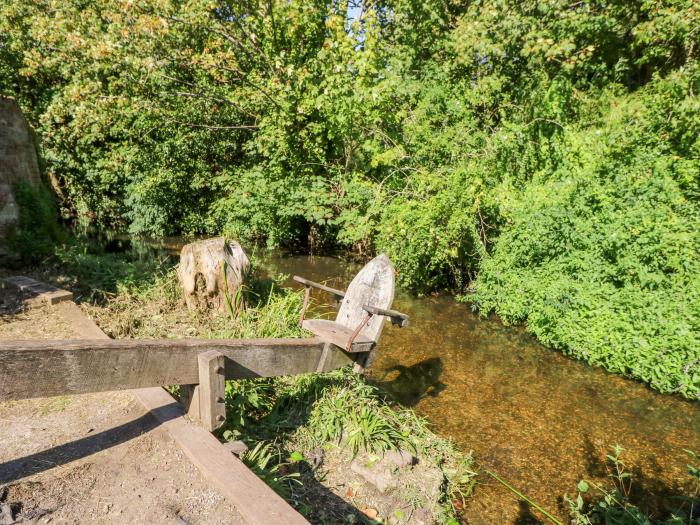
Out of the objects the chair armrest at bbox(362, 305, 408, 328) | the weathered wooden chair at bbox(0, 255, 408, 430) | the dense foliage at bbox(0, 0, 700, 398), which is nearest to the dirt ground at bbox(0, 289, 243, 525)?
the weathered wooden chair at bbox(0, 255, 408, 430)

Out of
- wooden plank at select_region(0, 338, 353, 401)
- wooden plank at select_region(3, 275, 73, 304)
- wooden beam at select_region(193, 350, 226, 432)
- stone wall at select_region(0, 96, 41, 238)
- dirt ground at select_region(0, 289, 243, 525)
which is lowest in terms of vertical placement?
dirt ground at select_region(0, 289, 243, 525)

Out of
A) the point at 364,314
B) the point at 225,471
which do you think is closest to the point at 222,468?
the point at 225,471

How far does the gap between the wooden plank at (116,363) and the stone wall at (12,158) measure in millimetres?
5577

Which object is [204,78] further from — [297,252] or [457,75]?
[457,75]

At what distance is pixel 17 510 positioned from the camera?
1.96m

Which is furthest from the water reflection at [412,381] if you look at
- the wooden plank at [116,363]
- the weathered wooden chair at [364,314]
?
the wooden plank at [116,363]

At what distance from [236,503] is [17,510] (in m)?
1.10

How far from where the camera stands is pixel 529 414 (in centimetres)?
446

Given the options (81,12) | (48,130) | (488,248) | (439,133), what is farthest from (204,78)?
(488,248)

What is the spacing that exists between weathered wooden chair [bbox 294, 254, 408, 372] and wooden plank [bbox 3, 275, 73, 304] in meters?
3.16

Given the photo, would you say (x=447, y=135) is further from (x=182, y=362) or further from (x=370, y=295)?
(x=182, y=362)

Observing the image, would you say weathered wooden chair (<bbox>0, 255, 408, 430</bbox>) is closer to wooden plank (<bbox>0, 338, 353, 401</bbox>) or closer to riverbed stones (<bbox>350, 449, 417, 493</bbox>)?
wooden plank (<bbox>0, 338, 353, 401</bbox>)

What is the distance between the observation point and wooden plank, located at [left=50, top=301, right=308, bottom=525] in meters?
→ 1.89

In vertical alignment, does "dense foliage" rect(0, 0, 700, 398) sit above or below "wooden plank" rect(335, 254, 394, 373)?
above
